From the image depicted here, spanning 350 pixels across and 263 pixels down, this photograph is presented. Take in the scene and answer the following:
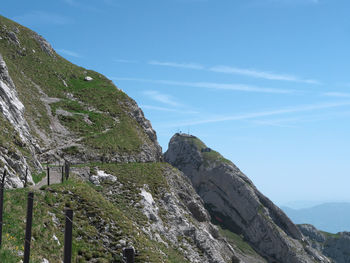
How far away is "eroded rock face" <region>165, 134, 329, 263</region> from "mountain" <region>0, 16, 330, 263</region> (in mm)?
1404

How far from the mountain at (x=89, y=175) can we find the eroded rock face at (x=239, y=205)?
140 cm

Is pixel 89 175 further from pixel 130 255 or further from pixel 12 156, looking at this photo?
pixel 130 255

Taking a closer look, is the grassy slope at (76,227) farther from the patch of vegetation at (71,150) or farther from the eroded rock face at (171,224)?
the patch of vegetation at (71,150)

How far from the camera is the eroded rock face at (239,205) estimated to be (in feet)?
460

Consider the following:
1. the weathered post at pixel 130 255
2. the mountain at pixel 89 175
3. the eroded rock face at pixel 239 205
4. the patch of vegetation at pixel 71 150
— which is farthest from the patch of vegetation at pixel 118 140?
the eroded rock face at pixel 239 205

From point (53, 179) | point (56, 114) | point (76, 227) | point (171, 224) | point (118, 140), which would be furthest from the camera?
point (56, 114)

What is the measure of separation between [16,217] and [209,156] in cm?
15814

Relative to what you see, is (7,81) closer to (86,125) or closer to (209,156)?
(86,125)

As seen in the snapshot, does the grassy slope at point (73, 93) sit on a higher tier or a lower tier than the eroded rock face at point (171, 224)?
higher

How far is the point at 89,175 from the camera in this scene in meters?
47.8

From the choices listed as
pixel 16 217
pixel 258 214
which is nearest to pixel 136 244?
pixel 16 217

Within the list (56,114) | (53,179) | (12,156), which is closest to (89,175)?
(53,179)

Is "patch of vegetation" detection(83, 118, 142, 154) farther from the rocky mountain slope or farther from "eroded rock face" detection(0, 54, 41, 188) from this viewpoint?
"eroded rock face" detection(0, 54, 41, 188)

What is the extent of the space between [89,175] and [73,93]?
4280cm
